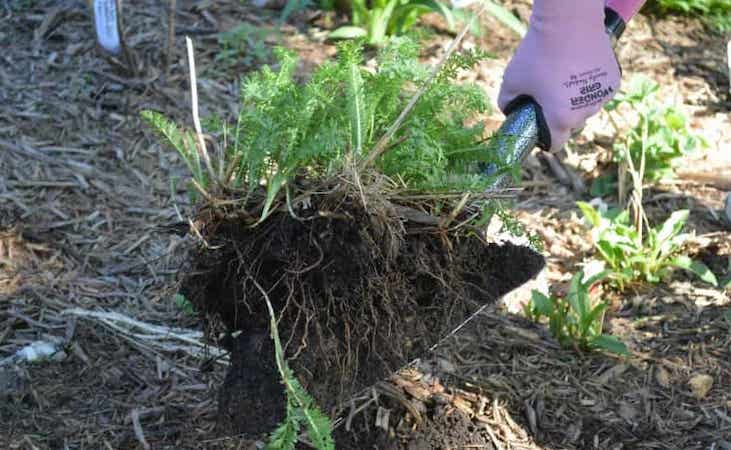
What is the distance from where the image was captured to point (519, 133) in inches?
88.7

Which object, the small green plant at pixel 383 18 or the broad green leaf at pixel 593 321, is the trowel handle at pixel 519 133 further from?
the small green plant at pixel 383 18

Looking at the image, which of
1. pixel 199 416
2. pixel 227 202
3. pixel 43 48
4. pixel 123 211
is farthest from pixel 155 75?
pixel 227 202

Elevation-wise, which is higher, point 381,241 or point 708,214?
point 381,241

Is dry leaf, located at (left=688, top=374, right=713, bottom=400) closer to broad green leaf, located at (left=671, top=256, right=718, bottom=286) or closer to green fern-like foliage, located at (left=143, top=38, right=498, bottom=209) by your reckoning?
broad green leaf, located at (left=671, top=256, right=718, bottom=286)

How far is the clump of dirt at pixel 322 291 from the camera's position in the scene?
5.95 ft

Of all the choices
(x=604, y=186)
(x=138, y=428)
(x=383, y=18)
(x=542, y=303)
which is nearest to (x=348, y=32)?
(x=383, y=18)

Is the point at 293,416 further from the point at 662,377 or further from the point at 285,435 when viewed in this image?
the point at 662,377

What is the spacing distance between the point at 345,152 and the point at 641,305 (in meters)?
1.26

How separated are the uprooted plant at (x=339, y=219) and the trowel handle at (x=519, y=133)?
2.6 inches

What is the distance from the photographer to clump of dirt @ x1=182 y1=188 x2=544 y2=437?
71.4 inches

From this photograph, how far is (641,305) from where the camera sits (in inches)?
109

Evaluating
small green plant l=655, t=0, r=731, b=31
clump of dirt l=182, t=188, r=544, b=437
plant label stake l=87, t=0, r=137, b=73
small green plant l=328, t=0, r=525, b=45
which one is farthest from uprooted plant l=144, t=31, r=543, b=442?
small green plant l=655, t=0, r=731, b=31

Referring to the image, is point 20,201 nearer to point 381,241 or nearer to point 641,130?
point 381,241

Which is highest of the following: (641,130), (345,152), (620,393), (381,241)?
(345,152)
